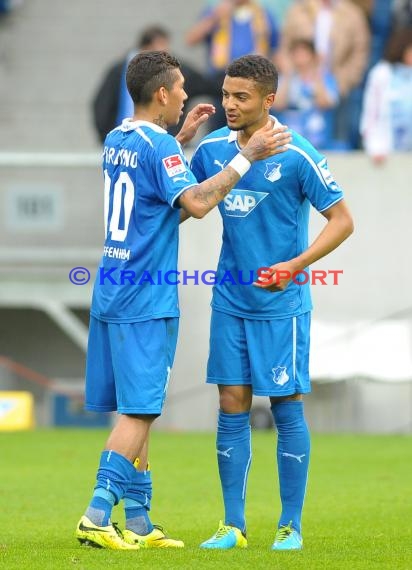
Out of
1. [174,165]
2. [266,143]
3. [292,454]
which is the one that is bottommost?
[292,454]

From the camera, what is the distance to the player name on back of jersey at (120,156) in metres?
6.59

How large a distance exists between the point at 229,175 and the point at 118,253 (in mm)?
633

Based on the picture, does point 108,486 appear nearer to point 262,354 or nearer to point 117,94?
point 262,354

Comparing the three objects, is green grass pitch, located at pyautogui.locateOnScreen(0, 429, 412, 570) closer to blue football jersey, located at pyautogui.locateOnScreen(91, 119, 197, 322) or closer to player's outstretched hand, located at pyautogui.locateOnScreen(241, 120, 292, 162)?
blue football jersey, located at pyautogui.locateOnScreen(91, 119, 197, 322)

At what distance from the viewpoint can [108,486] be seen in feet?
21.3

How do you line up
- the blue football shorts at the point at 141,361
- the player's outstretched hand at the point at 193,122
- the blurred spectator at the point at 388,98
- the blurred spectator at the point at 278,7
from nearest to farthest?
the blue football shorts at the point at 141,361, the player's outstretched hand at the point at 193,122, the blurred spectator at the point at 388,98, the blurred spectator at the point at 278,7

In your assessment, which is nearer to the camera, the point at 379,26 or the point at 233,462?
the point at 233,462

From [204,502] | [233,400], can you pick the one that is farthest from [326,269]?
[233,400]

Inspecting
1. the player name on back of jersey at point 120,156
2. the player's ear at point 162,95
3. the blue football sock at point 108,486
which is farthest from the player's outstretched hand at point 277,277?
the blue football sock at point 108,486

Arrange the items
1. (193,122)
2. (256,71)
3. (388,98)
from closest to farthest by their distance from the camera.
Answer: (256,71) < (193,122) < (388,98)

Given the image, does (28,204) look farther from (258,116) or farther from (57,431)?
(258,116)

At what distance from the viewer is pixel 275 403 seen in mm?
6906

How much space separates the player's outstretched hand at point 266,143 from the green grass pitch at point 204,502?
5.87 feet

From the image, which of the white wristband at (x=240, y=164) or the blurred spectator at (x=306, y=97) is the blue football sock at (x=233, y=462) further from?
the blurred spectator at (x=306, y=97)
